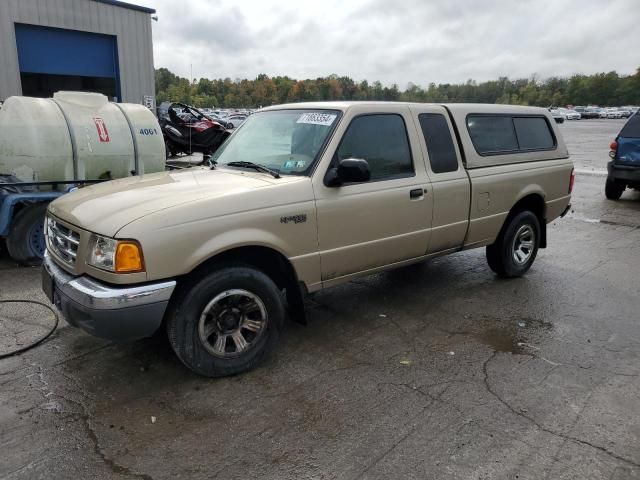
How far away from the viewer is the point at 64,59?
16234 millimetres

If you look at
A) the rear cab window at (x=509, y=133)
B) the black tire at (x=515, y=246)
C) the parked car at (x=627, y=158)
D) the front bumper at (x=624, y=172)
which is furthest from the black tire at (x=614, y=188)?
the black tire at (x=515, y=246)

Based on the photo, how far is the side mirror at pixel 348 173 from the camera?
12.1ft

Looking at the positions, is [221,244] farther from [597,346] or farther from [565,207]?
[565,207]

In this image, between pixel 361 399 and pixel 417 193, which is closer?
pixel 361 399

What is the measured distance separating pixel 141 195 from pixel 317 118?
1.56 metres

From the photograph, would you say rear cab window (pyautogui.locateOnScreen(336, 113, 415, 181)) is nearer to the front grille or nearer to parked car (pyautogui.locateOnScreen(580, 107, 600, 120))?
the front grille

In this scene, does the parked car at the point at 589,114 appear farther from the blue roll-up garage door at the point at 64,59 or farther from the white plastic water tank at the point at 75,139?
the white plastic water tank at the point at 75,139

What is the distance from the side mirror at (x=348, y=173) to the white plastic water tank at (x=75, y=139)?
4.33 m

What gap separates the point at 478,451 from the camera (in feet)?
9.22

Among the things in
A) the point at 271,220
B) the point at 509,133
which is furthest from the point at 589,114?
the point at 271,220

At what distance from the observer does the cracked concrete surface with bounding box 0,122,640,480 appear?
2.72m

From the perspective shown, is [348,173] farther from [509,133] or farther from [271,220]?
[509,133]

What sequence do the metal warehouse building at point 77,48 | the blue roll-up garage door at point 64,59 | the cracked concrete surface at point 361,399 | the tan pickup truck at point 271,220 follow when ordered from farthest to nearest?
the blue roll-up garage door at point 64,59 < the metal warehouse building at point 77,48 < the tan pickup truck at point 271,220 < the cracked concrete surface at point 361,399

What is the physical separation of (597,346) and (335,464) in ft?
8.67
